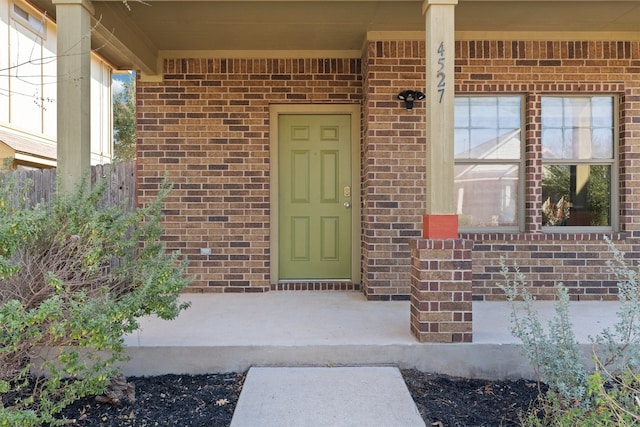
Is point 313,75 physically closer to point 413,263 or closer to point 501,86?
point 501,86

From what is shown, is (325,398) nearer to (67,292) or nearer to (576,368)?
(576,368)

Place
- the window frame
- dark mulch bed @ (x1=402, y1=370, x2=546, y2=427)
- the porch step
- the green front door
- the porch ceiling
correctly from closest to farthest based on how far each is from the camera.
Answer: the porch step
dark mulch bed @ (x1=402, y1=370, x2=546, y2=427)
the porch ceiling
the window frame
the green front door

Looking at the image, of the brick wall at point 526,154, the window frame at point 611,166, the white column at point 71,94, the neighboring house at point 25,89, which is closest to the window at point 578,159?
the window frame at point 611,166

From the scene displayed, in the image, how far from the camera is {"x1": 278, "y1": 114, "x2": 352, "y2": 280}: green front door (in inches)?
218

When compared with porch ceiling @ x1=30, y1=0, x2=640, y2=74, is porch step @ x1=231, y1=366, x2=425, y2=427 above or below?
below

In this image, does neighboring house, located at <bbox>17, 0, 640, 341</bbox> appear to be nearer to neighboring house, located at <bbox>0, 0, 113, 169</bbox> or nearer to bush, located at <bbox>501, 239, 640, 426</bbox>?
bush, located at <bbox>501, 239, 640, 426</bbox>

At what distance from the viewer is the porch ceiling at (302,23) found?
13.8 ft

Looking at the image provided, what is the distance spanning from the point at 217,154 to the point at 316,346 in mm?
2908

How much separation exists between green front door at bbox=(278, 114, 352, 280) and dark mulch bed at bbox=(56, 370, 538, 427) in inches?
92.0

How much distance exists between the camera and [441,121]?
3498 mm

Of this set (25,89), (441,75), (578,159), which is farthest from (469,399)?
(25,89)

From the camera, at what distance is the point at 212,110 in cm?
540

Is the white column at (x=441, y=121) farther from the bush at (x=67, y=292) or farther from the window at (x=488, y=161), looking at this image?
the bush at (x=67, y=292)

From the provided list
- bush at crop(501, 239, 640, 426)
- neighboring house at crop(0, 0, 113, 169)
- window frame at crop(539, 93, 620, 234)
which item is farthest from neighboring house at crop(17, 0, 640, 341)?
neighboring house at crop(0, 0, 113, 169)
